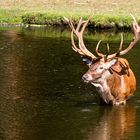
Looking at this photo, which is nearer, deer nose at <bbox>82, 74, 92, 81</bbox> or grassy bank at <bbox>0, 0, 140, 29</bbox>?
deer nose at <bbox>82, 74, 92, 81</bbox>

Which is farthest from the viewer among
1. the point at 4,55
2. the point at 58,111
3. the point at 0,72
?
the point at 4,55

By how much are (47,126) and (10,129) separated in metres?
0.85

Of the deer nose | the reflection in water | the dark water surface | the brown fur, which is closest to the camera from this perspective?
the reflection in water

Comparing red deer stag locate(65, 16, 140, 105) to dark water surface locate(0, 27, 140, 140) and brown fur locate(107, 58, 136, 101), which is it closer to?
brown fur locate(107, 58, 136, 101)

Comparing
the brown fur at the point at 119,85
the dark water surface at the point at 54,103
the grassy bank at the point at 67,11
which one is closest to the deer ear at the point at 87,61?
the brown fur at the point at 119,85

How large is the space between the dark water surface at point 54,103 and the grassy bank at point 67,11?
9592 mm

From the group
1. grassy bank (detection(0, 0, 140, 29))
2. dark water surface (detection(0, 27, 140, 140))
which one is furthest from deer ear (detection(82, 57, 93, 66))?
grassy bank (detection(0, 0, 140, 29))

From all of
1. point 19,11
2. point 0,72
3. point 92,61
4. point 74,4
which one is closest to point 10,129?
point 92,61

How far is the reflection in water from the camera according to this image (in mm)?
14109

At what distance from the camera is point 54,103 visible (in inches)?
671

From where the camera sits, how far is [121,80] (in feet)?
56.4

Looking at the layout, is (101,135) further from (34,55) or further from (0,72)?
(34,55)

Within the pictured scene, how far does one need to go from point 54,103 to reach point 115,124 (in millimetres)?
2313

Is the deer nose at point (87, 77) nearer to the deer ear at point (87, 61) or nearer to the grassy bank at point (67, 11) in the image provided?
the deer ear at point (87, 61)
